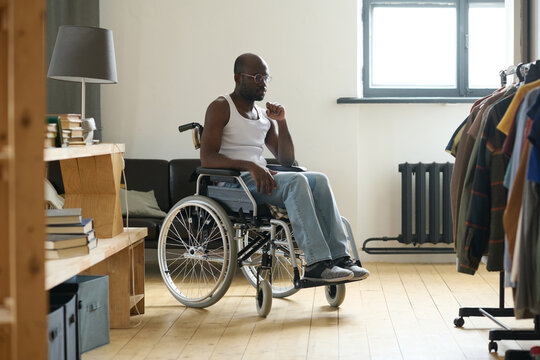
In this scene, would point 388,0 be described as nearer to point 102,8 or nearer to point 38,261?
point 102,8

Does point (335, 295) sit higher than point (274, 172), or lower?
lower

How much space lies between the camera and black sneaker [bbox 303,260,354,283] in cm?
287

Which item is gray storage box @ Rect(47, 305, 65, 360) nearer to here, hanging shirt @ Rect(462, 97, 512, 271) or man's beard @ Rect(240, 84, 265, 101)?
hanging shirt @ Rect(462, 97, 512, 271)

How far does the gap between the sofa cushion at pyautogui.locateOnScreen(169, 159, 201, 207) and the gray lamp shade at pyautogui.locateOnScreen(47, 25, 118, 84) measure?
1048 millimetres

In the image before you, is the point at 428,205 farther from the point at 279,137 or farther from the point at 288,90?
the point at 279,137

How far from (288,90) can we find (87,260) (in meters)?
2.51

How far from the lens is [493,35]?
4.73 metres

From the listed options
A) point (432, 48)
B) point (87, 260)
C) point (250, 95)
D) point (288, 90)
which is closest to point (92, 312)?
point (87, 260)

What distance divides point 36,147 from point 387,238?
340cm

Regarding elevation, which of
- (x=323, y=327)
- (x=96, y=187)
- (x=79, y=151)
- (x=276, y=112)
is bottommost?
(x=323, y=327)

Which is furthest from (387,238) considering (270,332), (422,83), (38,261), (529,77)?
(38,261)

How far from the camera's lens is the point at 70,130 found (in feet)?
8.38

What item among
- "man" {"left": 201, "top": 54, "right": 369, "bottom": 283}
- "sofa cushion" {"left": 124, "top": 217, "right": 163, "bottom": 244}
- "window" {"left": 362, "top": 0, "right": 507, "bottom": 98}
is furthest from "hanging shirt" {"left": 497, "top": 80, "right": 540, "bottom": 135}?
"window" {"left": 362, "top": 0, "right": 507, "bottom": 98}

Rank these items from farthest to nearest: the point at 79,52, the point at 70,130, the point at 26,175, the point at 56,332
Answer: the point at 79,52 → the point at 70,130 → the point at 56,332 → the point at 26,175
